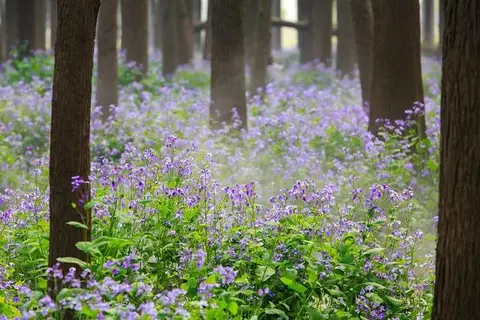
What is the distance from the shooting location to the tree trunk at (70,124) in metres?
6.11

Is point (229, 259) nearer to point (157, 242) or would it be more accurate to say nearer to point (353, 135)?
point (157, 242)

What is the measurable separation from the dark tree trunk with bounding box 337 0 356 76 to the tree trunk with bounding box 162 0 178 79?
4.51 meters

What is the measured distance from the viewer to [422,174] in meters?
11.0

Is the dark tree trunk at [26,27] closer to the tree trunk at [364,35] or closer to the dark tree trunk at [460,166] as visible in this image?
the tree trunk at [364,35]

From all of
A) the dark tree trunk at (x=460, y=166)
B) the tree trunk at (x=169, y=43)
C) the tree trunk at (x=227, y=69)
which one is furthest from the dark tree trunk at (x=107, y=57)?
the dark tree trunk at (x=460, y=166)

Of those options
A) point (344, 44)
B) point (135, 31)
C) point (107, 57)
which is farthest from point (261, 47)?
point (344, 44)

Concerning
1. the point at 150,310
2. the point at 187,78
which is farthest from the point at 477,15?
the point at 187,78

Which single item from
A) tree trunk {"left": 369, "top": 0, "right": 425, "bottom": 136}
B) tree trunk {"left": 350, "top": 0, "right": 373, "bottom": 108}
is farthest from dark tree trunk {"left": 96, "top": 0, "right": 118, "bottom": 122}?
tree trunk {"left": 369, "top": 0, "right": 425, "bottom": 136}

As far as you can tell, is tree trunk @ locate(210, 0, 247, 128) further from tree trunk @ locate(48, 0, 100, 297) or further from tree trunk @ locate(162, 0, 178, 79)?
tree trunk @ locate(162, 0, 178, 79)

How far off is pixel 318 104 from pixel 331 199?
9443mm

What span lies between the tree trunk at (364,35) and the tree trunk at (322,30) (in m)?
10.3

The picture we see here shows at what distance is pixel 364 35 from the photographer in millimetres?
14914

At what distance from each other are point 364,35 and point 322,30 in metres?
11.8

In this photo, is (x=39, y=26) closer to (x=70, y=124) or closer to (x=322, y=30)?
(x=322, y=30)
